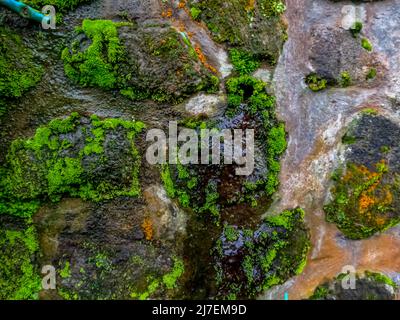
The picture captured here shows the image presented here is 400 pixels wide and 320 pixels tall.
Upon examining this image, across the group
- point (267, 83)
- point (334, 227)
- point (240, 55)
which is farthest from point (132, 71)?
point (334, 227)

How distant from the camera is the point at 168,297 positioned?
776cm

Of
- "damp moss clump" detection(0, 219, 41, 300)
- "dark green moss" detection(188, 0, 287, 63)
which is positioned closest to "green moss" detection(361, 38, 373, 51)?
"dark green moss" detection(188, 0, 287, 63)

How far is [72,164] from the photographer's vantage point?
25.1 ft

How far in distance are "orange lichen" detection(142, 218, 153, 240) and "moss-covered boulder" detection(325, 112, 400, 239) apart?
3671 mm

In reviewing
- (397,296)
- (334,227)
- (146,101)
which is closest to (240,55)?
(146,101)

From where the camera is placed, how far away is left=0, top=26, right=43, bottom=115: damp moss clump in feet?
24.9

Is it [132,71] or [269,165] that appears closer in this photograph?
[132,71]

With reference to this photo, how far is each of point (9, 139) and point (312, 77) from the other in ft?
20.3

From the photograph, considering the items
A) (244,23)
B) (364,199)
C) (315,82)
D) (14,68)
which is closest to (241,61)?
(244,23)

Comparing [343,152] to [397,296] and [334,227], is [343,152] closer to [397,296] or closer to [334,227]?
[334,227]

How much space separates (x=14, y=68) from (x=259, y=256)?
6014 mm

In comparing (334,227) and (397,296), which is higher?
(334,227)

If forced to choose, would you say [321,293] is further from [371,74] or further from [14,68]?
[14,68]

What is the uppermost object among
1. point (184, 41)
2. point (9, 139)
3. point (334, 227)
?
point (184, 41)
